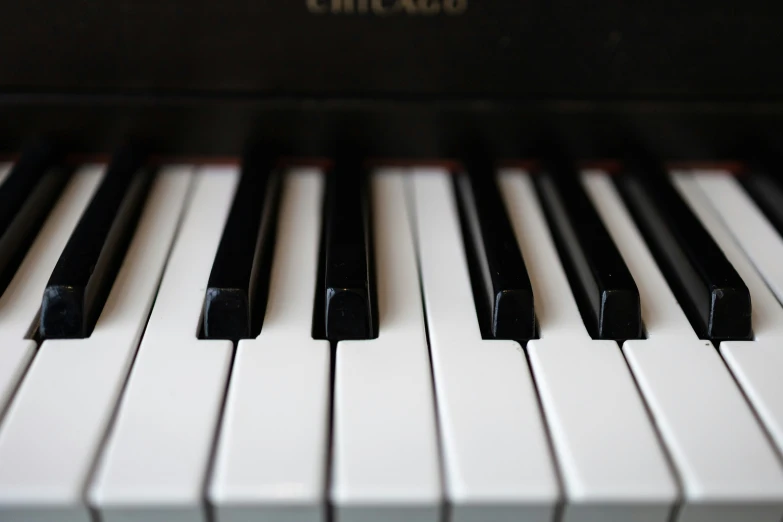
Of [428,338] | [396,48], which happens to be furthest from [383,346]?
[396,48]

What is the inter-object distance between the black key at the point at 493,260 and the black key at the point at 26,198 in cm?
46

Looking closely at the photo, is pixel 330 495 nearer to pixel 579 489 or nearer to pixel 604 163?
pixel 579 489

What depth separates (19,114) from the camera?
2.69ft

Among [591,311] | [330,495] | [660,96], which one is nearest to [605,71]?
[660,96]

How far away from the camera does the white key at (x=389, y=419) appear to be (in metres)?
0.51

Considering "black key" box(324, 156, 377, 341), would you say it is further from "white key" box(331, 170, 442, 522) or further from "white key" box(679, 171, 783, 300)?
"white key" box(679, 171, 783, 300)

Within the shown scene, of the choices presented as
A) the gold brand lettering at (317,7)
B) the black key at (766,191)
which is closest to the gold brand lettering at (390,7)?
the gold brand lettering at (317,7)

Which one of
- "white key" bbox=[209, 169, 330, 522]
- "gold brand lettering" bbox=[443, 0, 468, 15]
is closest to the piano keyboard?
"white key" bbox=[209, 169, 330, 522]

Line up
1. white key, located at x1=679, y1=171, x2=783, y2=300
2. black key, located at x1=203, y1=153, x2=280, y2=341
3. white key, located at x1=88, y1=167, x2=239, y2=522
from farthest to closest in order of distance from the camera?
1. white key, located at x1=679, y1=171, x2=783, y2=300
2. black key, located at x1=203, y1=153, x2=280, y2=341
3. white key, located at x1=88, y1=167, x2=239, y2=522

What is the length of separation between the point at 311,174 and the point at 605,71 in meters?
0.37

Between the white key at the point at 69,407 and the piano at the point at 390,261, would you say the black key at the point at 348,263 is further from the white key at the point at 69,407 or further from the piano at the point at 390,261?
the white key at the point at 69,407

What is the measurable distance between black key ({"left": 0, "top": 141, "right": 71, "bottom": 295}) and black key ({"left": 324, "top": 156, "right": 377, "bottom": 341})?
0.31 m

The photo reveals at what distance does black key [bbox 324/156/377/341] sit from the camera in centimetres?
63

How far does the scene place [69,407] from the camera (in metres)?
0.56
